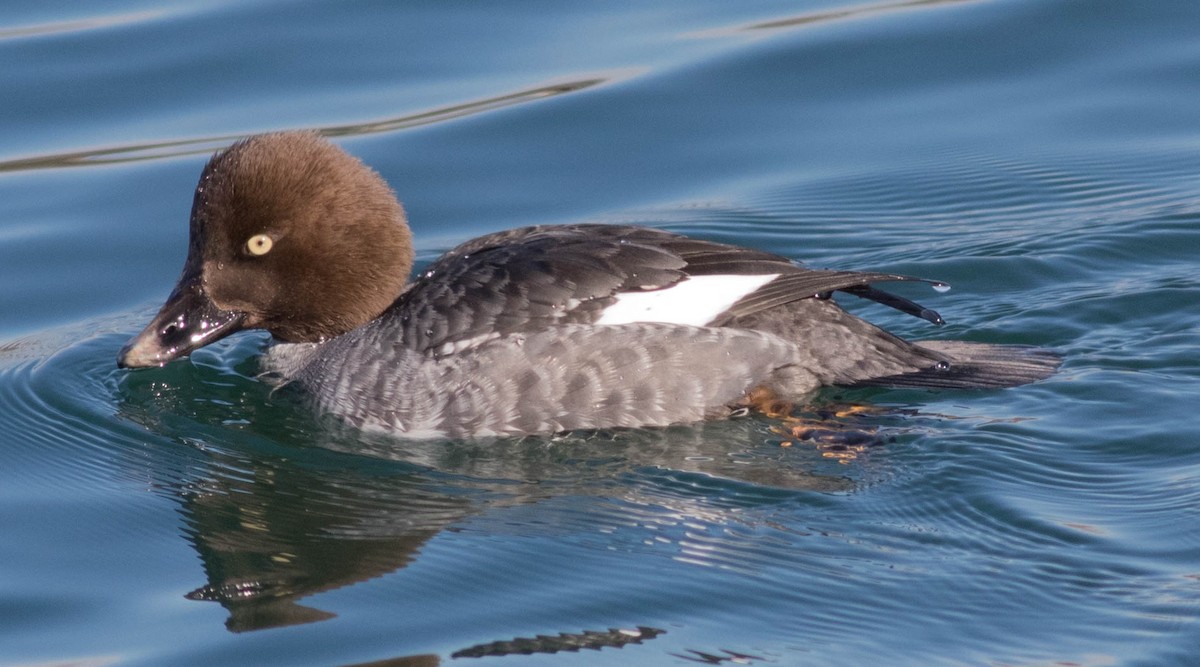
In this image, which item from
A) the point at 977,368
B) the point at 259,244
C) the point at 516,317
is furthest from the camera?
the point at 259,244

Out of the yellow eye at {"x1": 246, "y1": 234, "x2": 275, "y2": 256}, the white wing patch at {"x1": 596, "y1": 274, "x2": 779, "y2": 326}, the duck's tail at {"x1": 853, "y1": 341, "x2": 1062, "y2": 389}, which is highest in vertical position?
the yellow eye at {"x1": 246, "y1": 234, "x2": 275, "y2": 256}

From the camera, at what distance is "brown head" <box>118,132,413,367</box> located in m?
7.13

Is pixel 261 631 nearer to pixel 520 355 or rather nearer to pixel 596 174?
pixel 520 355

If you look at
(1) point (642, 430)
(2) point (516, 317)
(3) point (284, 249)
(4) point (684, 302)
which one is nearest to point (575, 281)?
(2) point (516, 317)

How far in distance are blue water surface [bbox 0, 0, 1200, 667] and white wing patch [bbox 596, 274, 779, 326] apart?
54cm

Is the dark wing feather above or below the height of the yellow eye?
below

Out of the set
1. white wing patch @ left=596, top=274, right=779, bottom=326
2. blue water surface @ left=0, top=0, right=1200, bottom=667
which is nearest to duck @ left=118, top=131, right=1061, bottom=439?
white wing patch @ left=596, top=274, right=779, bottom=326

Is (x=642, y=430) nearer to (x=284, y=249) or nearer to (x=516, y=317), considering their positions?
(x=516, y=317)

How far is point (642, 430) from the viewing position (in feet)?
22.7

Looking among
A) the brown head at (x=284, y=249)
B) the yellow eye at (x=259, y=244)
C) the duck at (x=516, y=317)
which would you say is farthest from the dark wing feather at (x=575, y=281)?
the yellow eye at (x=259, y=244)

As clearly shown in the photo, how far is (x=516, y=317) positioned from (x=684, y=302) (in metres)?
0.75

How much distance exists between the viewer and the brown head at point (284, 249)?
23.4 ft

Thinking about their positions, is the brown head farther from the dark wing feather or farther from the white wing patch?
the white wing patch

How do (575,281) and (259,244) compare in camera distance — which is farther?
(259,244)
